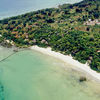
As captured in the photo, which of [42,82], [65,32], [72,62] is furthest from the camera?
[65,32]

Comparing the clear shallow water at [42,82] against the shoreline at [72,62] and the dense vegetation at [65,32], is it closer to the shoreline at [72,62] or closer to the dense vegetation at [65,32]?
the shoreline at [72,62]

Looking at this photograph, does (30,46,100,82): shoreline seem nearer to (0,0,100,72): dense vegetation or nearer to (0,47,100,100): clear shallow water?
(0,0,100,72): dense vegetation

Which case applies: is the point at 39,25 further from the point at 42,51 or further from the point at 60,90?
the point at 60,90

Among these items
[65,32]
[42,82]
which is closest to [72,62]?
[42,82]

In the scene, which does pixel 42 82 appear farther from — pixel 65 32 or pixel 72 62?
pixel 65 32

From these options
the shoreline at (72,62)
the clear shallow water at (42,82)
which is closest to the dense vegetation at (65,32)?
the shoreline at (72,62)

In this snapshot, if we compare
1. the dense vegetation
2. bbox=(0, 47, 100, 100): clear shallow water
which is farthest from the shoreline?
bbox=(0, 47, 100, 100): clear shallow water
